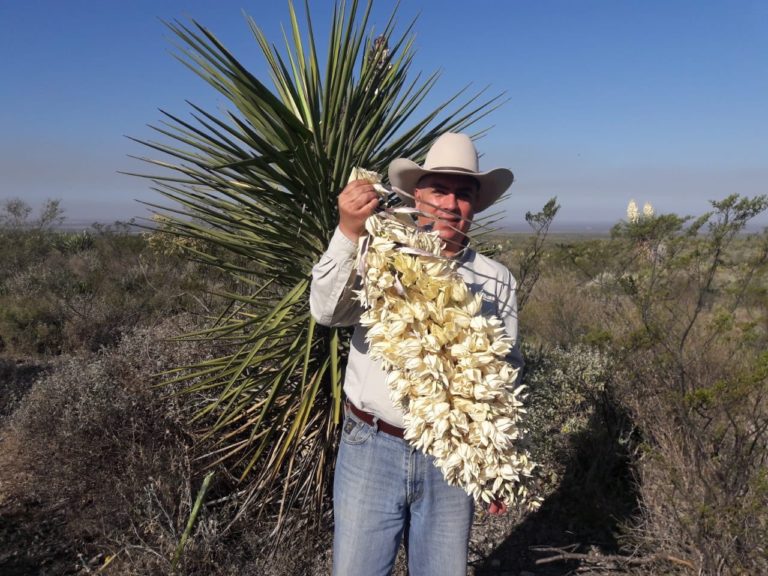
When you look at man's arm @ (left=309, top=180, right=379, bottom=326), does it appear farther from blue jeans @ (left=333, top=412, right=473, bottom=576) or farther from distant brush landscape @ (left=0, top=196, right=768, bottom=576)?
distant brush landscape @ (left=0, top=196, right=768, bottom=576)

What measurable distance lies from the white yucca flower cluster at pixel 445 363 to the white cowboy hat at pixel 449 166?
0.66 metres

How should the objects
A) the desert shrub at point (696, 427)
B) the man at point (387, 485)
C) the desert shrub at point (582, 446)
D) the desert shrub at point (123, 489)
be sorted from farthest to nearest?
the desert shrub at point (582, 446) < the desert shrub at point (123, 489) < the desert shrub at point (696, 427) < the man at point (387, 485)

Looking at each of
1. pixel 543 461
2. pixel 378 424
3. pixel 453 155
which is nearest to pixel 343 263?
pixel 378 424

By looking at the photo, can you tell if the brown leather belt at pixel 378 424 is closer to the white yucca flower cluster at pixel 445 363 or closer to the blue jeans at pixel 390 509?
the blue jeans at pixel 390 509

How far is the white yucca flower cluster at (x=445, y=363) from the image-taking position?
4.54ft

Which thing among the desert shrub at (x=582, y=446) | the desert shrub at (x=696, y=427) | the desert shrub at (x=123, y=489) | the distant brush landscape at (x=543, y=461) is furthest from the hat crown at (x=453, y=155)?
the desert shrub at (x=123, y=489)

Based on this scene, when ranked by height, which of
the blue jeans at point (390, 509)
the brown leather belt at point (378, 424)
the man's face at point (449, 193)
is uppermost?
the man's face at point (449, 193)

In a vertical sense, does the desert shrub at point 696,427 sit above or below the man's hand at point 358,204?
below

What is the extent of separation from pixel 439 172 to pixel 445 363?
959 mm

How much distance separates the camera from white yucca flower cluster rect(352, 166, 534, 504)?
54.4 inches

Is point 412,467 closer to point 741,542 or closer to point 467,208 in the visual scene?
point 467,208

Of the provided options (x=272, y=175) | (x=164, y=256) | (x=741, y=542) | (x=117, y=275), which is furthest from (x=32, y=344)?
(x=741, y=542)

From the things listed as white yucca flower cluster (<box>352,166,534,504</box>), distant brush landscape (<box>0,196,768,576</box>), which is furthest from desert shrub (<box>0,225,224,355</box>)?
white yucca flower cluster (<box>352,166,534,504</box>)

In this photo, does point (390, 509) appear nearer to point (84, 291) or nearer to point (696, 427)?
point (696, 427)
